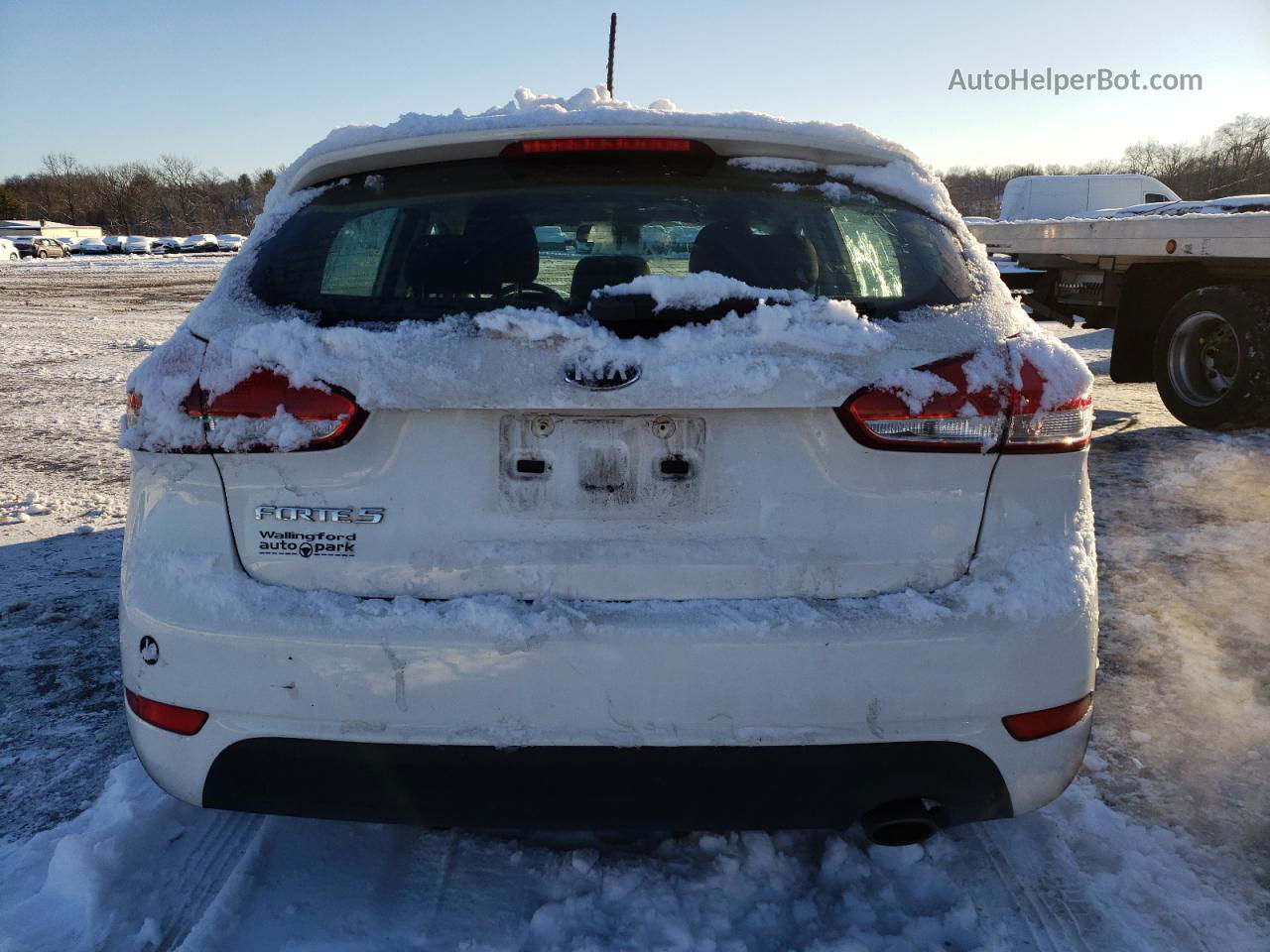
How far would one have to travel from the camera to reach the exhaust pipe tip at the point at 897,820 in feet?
6.40

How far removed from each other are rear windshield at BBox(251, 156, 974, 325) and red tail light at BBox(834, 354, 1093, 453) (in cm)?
24

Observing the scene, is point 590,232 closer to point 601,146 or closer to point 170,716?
point 601,146

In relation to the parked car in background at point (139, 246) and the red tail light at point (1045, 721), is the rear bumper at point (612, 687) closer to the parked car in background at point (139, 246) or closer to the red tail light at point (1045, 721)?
the red tail light at point (1045, 721)

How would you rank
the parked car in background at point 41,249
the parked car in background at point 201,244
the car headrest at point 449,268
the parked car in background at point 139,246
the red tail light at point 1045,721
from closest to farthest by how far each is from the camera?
1. the red tail light at point 1045,721
2. the car headrest at point 449,268
3. the parked car in background at point 41,249
4. the parked car in background at point 139,246
5. the parked car in background at point 201,244

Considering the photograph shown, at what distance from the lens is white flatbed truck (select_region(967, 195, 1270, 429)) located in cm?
684

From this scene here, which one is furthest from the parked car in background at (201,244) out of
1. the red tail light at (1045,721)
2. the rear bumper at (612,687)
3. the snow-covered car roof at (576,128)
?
the red tail light at (1045,721)

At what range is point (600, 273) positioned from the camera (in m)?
2.12

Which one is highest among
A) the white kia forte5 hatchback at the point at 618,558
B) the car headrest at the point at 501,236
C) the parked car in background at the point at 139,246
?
the parked car in background at the point at 139,246

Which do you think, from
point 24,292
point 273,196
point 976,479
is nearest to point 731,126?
point 976,479

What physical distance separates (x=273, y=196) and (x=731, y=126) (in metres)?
1.13

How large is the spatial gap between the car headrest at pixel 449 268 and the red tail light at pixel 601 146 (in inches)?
9.2

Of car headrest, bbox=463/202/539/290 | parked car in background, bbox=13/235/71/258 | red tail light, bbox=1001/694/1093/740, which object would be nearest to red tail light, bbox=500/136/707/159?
car headrest, bbox=463/202/539/290

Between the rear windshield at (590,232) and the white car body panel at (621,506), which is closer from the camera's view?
the white car body panel at (621,506)

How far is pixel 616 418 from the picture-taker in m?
1.85
